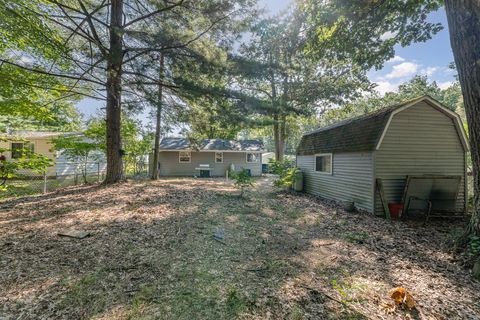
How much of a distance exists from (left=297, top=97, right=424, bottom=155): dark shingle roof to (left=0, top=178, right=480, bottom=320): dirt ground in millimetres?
2894

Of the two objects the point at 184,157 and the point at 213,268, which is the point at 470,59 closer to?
the point at 213,268

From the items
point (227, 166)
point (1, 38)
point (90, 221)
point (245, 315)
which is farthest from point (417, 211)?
point (227, 166)

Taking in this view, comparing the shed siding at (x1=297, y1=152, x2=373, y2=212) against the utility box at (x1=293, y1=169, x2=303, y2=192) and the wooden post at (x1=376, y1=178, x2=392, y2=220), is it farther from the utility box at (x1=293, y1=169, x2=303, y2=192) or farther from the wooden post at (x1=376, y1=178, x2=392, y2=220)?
the utility box at (x1=293, y1=169, x2=303, y2=192)

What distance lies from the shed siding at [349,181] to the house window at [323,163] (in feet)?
0.75

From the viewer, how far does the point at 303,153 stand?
12297mm

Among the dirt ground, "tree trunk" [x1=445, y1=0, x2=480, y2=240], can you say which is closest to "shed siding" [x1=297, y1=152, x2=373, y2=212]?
the dirt ground

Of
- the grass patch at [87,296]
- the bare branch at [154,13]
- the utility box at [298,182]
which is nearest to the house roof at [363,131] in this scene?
the utility box at [298,182]

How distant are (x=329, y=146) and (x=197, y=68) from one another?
6235 millimetres

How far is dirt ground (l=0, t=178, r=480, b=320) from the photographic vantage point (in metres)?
2.41

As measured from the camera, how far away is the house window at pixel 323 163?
982 cm

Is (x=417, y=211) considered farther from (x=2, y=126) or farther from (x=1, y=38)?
(x=1, y=38)

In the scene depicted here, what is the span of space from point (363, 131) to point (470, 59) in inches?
152

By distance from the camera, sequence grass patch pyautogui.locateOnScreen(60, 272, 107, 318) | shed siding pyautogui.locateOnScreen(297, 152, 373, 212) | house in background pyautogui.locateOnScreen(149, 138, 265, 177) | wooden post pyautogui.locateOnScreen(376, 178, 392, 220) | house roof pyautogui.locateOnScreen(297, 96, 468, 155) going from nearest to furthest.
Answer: grass patch pyautogui.locateOnScreen(60, 272, 107, 318)
wooden post pyautogui.locateOnScreen(376, 178, 392, 220)
house roof pyautogui.locateOnScreen(297, 96, 468, 155)
shed siding pyautogui.locateOnScreen(297, 152, 373, 212)
house in background pyautogui.locateOnScreen(149, 138, 265, 177)

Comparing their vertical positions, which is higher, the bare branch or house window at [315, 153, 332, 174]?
the bare branch
